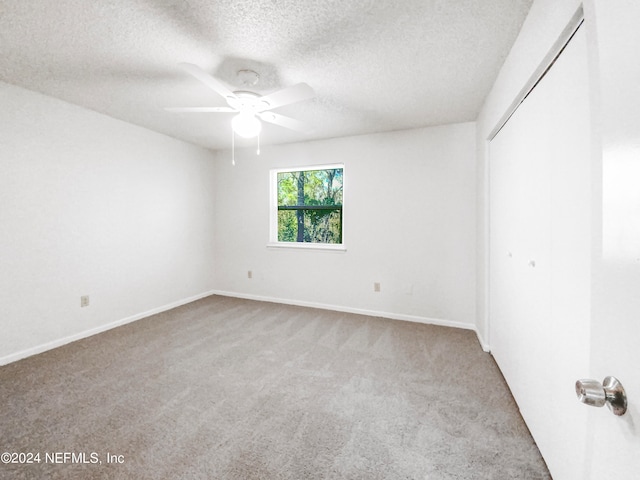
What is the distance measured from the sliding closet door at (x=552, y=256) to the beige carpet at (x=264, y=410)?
1.03 feet

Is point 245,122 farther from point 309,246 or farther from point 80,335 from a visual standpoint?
point 80,335

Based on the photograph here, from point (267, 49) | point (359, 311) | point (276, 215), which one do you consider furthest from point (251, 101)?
point (359, 311)

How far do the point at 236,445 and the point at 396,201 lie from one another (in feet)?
9.67

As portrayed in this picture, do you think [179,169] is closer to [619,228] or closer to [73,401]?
[73,401]

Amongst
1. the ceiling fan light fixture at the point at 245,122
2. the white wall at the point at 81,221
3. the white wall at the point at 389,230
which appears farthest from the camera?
the white wall at the point at 389,230

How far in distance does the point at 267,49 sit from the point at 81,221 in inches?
103

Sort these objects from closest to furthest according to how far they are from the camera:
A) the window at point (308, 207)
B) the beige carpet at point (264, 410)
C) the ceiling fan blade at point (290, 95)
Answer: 1. the beige carpet at point (264, 410)
2. the ceiling fan blade at point (290, 95)
3. the window at point (308, 207)

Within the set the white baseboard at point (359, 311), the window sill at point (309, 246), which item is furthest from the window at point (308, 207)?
the white baseboard at point (359, 311)

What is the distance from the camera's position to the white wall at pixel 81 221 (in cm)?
243

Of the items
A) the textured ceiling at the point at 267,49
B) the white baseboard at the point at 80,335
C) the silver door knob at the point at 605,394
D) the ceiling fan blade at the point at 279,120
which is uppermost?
the textured ceiling at the point at 267,49

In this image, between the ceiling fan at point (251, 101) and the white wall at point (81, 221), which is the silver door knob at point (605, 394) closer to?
the ceiling fan at point (251, 101)

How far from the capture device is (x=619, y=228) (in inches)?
19.1

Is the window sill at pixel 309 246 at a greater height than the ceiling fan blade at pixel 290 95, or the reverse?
the ceiling fan blade at pixel 290 95

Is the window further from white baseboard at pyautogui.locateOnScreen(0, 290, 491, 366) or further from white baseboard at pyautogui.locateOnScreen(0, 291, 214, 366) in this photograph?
white baseboard at pyautogui.locateOnScreen(0, 291, 214, 366)
